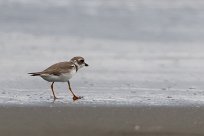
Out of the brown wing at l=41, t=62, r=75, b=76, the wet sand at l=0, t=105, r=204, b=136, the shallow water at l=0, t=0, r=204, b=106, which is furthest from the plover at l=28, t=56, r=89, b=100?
the wet sand at l=0, t=105, r=204, b=136

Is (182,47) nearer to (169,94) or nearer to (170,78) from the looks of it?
(170,78)

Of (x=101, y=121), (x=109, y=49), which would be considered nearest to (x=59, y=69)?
(x=101, y=121)

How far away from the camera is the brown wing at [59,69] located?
10.4m

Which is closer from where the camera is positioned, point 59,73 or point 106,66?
point 59,73

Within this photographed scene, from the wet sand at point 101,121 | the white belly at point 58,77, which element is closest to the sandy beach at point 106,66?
the wet sand at point 101,121

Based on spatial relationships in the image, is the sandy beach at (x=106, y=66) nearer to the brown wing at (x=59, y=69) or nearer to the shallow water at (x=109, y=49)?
the shallow water at (x=109, y=49)

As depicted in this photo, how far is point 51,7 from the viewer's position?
Result: 1761cm

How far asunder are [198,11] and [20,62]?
6560 mm

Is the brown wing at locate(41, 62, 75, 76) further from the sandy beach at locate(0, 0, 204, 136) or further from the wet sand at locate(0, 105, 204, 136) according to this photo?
the wet sand at locate(0, 105, 204, 136)

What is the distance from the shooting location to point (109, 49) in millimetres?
13930

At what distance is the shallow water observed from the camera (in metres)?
10.3

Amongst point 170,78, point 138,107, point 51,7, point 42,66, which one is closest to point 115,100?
point 138,107

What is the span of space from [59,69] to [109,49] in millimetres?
3542

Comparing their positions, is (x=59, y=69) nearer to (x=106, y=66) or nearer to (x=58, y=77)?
(x=58, y=77)
